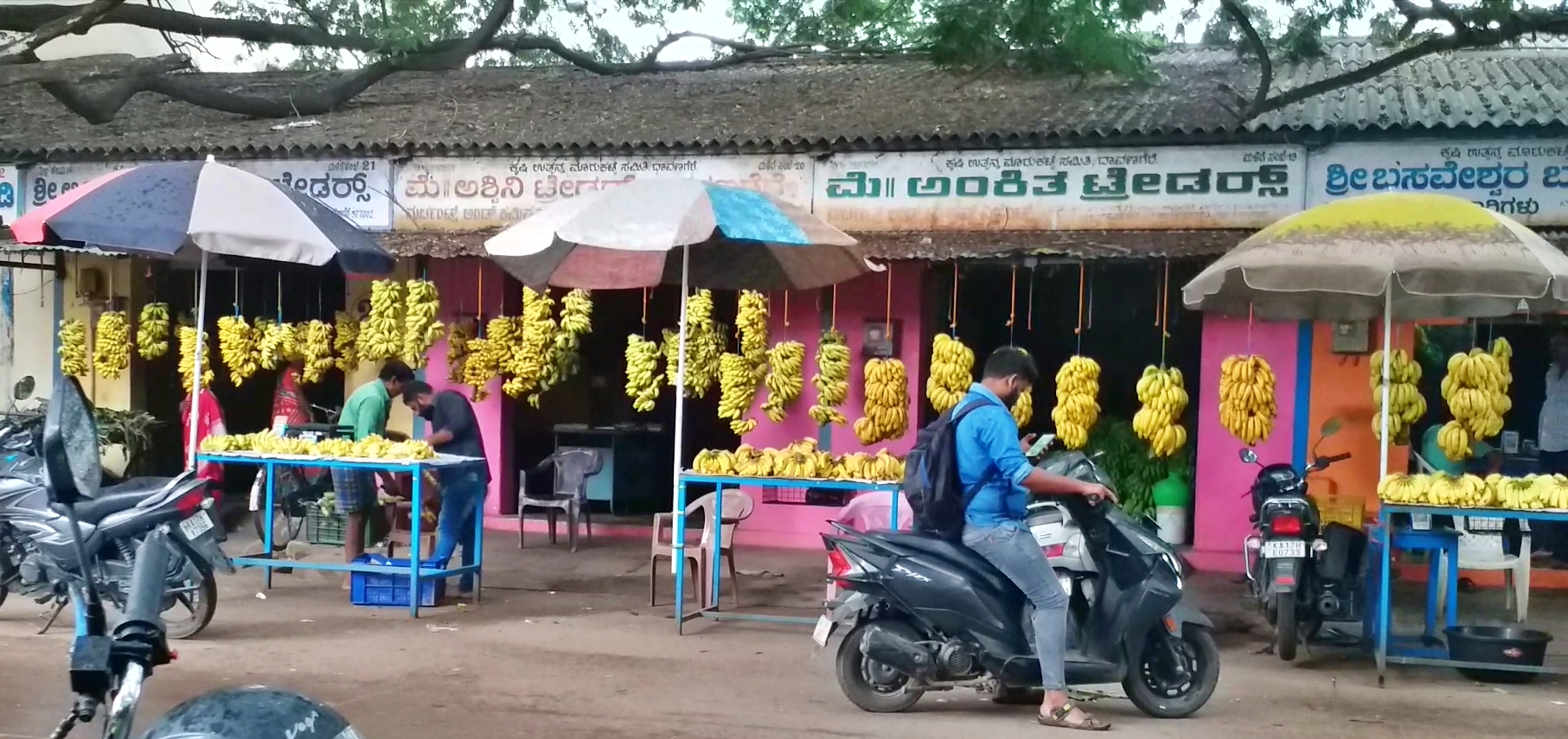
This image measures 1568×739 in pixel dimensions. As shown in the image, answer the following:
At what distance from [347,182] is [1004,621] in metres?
7.96

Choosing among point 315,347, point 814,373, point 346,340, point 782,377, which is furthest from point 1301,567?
point 315,347

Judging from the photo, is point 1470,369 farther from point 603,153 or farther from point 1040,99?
point 603,153

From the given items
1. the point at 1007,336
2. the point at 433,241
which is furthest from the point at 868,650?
the point at 1007,336

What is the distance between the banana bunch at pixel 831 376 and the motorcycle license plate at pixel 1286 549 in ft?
11.9

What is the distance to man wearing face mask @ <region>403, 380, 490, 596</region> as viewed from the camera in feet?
28.6

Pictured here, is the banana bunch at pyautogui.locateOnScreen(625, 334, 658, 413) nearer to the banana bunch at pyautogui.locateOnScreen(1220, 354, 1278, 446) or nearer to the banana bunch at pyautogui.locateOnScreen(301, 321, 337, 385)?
the banana bunch at pyautogui.locateOnScreen(301, 321, 337, 385)

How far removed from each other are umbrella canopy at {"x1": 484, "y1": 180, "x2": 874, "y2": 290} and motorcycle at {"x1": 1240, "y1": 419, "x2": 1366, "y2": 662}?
9.05ft

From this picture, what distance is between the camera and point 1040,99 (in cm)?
1161

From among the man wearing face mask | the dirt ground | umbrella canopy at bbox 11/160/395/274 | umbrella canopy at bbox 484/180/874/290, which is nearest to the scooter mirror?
the dirt ground

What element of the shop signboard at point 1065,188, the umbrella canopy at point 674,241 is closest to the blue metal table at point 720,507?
the umbrella canopy at point 674,241

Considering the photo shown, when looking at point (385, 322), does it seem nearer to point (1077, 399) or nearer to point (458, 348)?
point (458, 348)

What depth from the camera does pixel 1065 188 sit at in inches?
411

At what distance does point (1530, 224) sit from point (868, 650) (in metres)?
6.25

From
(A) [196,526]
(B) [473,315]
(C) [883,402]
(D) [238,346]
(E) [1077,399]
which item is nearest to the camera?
(A) [196,526]
